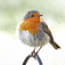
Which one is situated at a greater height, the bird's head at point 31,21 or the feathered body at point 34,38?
the bird's head at point 31,21

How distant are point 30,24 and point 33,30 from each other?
0.15 ft

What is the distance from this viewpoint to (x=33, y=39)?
0.98 metres

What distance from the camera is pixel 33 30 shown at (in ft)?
3.26

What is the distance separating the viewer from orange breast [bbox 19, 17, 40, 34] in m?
0.96

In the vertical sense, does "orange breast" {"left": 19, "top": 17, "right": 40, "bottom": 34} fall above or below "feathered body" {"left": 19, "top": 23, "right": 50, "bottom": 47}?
above

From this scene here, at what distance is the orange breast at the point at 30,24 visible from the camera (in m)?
→ 0.96

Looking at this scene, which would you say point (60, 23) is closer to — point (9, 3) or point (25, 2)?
point (25, 2)

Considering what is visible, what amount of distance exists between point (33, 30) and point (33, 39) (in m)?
0.04

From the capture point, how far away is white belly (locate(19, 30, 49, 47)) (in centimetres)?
95

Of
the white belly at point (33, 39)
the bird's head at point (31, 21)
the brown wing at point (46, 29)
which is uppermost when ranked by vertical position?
the bird's head at point (31, 21)

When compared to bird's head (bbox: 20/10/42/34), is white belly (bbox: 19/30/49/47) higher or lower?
lower

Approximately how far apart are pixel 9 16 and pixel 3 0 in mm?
272

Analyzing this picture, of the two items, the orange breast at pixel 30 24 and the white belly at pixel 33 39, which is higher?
the orange breast at pixel 30 24

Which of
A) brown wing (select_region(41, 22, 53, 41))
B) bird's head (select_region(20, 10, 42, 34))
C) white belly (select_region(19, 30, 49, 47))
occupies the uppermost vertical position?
bird's head (select_region(20, 10, 42, 34))
